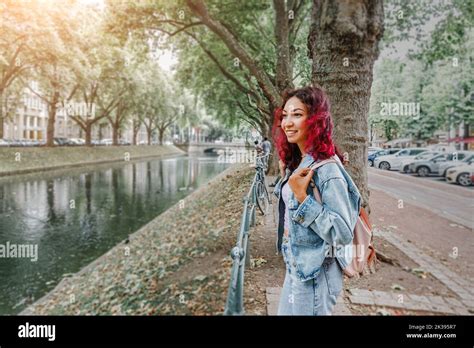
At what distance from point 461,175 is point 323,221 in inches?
119

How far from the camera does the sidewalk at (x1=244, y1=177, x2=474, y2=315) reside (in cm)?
306

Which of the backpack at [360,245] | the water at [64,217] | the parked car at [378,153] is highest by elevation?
the parked car at [378,153]

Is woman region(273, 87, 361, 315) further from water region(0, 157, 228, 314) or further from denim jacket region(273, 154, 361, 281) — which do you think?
water region(0, 157, 228, 314)

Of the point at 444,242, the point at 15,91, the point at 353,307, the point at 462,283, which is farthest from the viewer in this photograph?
the point at 15,91

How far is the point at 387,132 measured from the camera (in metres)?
4.09

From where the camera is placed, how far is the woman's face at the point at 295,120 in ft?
6.20

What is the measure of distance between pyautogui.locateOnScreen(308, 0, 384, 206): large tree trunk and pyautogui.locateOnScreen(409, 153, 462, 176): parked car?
0.95 meters

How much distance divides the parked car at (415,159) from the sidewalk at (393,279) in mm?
357

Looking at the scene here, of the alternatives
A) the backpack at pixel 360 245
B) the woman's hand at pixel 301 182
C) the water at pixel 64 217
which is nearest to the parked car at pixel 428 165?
the backpack at pixel 360 245

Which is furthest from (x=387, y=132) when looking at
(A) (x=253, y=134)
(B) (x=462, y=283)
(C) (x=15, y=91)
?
(C) (x=15, y=91)

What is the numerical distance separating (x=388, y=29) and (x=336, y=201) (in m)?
5.32

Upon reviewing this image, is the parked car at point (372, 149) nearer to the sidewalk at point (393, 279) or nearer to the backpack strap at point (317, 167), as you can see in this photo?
the sidewalk at point (393, 279)

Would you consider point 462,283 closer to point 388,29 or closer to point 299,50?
point 388,29

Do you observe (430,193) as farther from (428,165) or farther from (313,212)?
(313,212)
